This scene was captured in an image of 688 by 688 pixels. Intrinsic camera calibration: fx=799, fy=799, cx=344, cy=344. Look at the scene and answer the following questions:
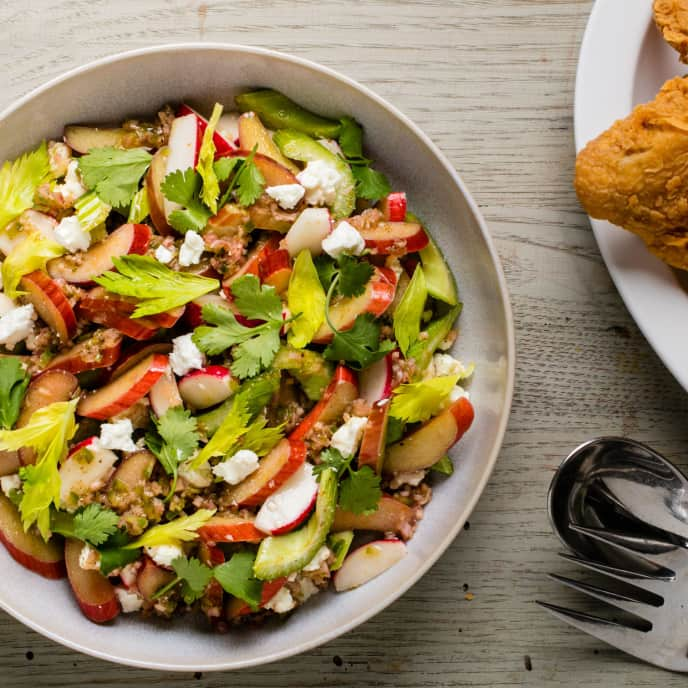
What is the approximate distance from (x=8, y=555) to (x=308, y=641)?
72 centimetres

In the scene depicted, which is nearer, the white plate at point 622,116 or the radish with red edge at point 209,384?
the radish with red edge at point 209,384

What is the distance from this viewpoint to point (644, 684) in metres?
2.14

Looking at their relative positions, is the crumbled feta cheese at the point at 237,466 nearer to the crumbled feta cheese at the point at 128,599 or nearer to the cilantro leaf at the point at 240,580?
the cilantro leaf at the point at 240,580

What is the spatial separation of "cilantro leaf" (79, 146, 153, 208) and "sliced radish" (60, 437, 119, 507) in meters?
0.54

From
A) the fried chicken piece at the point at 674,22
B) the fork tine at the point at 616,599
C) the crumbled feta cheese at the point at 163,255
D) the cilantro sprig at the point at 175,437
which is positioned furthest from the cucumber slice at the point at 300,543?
the fried chicken piece at the point at 674,22

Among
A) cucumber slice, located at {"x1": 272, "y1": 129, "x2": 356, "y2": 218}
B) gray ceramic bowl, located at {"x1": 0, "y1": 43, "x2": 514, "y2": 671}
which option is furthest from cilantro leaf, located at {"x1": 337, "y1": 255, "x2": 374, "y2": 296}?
gray ceramic bowl, located at {"x1": 0, "y1": 43, "x2": 514, "y2": 671}

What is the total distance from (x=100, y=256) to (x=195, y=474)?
53 cm

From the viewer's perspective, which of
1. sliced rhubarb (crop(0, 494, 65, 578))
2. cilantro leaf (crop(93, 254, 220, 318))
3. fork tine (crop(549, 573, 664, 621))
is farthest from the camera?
fork tine (crop(549, 573, 664, 621))

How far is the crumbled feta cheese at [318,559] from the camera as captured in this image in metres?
1.78

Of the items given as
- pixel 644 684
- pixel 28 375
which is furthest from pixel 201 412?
pixel 644 684

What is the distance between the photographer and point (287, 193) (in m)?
1.75

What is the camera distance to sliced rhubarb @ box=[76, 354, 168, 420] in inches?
68.2

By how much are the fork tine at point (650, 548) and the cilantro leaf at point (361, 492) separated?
622 millimetres

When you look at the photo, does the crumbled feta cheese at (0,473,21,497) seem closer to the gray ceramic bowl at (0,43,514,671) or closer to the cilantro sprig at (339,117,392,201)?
the gray ceramic bowl at (0,43,514,671)
